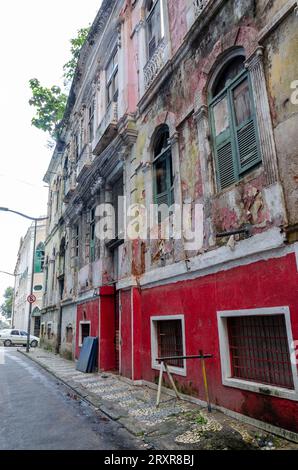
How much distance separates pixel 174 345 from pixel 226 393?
6.56ft

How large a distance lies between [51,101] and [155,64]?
13632mm

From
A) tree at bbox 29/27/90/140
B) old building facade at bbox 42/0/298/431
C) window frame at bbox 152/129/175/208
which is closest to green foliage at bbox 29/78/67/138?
tree at bbox 29/27/90/140

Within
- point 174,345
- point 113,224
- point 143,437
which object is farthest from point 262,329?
point 113,224

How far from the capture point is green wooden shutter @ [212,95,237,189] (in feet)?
18.4

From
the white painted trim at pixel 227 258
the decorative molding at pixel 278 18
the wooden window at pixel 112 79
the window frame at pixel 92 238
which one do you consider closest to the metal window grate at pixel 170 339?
the white painted trim at pixel 227 258

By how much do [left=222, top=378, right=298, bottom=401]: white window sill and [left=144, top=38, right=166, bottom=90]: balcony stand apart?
698 cm

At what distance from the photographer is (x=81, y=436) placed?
4590 millimetres

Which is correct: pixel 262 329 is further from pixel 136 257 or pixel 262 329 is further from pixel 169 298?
pixel 136 257

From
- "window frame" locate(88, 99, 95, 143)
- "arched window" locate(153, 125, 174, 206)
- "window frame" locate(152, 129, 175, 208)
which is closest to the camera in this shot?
"window frame" locate(152, 129, 175, 208)

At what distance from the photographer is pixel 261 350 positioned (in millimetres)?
4789

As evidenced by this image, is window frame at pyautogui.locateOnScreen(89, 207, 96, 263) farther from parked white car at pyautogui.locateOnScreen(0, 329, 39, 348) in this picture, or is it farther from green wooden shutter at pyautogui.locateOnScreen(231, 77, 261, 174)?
parked white car at pyautogui.locateOnScreen(0, 329, 39, 348)

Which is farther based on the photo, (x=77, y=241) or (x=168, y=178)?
(x=77, y=241)

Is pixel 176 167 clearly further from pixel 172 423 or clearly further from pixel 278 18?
pixel 172 423

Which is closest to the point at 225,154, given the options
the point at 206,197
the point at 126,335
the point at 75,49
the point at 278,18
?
the point at 206,197
